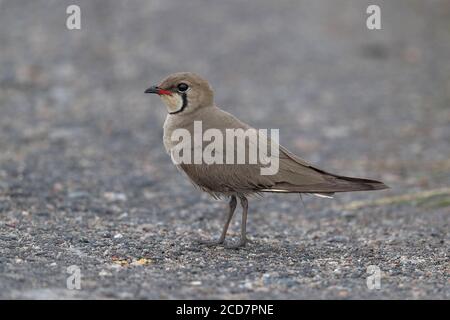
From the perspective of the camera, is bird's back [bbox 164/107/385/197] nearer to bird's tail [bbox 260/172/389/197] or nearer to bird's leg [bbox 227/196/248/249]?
bird's tail [bbox 260/172/389/197]

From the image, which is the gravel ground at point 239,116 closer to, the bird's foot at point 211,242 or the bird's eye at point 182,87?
the bird's foot at point 211,242

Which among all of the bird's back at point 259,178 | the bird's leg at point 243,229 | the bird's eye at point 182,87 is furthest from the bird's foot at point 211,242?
the bird's eye at point 182,87

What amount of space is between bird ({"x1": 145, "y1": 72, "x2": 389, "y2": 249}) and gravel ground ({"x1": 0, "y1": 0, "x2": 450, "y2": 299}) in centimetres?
49

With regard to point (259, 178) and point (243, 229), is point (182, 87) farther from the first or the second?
point (243, 229)

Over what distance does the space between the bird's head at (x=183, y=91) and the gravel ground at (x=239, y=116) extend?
3.46 feet

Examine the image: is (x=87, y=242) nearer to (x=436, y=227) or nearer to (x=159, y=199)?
(x=159, y=199)

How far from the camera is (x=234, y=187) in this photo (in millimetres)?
5988

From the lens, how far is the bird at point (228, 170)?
5918mm

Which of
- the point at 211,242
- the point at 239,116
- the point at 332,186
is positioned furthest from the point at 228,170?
the point at 239,116

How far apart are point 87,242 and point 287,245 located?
1579mm

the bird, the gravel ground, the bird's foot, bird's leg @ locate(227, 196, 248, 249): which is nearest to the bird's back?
the bird

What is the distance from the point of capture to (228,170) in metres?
5.98

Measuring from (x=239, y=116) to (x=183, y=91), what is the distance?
528 centimetres
